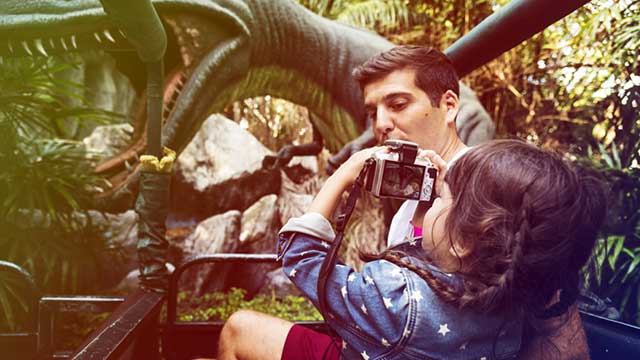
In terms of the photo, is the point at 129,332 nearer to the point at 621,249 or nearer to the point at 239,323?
the point at 239,323

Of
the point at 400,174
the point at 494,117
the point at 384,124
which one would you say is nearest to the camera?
the point at 400,174

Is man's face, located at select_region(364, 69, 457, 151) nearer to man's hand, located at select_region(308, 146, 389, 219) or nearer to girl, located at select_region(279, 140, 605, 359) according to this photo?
man's hand, located at select_region(308, 146, 389, 219)

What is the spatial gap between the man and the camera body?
0.23 metres

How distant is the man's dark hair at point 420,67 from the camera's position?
126 centimetres

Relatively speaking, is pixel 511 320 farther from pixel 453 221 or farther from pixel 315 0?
pixel 315 0

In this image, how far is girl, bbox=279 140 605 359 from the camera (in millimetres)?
703

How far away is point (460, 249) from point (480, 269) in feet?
0.13

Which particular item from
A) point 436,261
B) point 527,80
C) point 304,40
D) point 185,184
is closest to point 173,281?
point 436,261

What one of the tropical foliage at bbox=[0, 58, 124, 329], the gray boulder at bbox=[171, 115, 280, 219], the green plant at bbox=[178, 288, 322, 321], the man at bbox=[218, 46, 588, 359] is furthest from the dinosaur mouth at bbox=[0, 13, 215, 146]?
the gray boulder at bbox=[171, 115, 280, 219]

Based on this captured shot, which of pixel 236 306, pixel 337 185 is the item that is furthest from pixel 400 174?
pixel 236 306

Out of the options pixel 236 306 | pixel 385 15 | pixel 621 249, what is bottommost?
pixel 236 306

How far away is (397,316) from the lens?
2.47 ft

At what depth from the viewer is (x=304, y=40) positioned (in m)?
2.54

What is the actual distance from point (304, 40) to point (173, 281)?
1443mm
